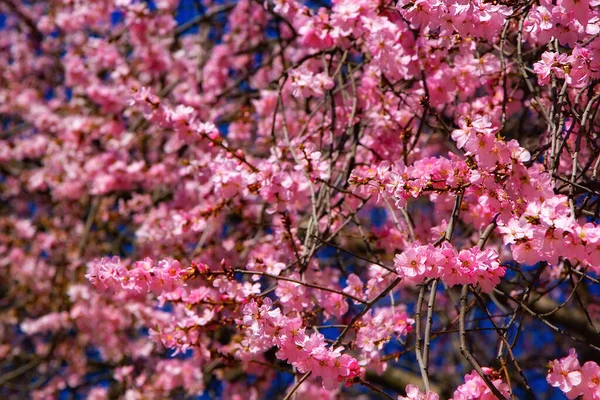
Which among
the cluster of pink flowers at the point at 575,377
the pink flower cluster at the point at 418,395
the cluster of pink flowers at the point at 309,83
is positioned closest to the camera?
the pink flower cluster at the point at 418,395

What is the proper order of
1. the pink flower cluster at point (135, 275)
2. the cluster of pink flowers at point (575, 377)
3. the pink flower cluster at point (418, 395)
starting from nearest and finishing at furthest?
the pink flower cluster at point (418, 395) < the cluster of pink flowers at point (575, 377) < the pink flower cluster at point (135, 275)

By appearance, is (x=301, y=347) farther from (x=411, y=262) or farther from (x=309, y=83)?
(x=309, y=83)

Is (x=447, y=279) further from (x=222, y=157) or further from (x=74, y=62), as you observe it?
(x=74, y=62)

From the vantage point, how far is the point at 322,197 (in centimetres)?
248

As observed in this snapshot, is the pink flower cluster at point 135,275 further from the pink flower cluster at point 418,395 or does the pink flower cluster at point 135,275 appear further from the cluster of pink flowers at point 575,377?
the cluster of pink flowers at point 575,377

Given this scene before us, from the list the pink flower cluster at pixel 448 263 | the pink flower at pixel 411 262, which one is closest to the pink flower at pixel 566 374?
the pink flower cluster at pixel 448 263

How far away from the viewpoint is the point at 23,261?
5.71 m

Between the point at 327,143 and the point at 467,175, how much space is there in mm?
1057

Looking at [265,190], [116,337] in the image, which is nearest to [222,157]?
[265,190]

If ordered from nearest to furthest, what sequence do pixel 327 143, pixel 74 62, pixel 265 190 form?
pixel 265 190 → pixel 327 143 → pixel 74 62

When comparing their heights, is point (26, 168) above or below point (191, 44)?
below

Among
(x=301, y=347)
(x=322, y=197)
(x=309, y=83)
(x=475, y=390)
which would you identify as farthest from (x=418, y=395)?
(x=309, y=83)

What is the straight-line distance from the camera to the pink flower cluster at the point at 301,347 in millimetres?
1828

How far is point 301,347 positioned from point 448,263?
467 mm
